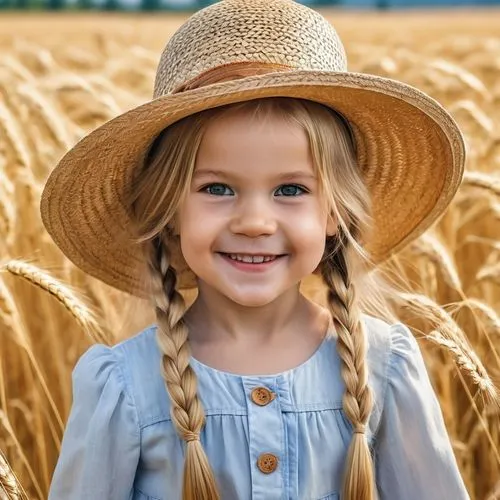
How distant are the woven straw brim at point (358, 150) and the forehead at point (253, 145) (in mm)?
58

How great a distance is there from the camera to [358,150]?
1.95 meters

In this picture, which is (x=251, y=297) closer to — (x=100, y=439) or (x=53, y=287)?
(x=100, y=439)

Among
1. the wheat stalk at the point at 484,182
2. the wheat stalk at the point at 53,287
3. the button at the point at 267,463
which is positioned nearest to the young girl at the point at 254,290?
the button at the point at 267,463

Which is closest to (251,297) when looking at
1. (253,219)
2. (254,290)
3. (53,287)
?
(254,290)

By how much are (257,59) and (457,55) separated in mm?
9736

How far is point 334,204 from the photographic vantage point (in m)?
1.78

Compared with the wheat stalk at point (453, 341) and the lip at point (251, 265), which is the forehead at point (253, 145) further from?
the wheat stalk at point (453, 341)

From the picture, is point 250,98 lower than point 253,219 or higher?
higher

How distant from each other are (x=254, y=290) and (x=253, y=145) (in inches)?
9.9

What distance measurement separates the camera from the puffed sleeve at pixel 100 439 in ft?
5.73

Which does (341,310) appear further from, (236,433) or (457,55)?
(457,55)

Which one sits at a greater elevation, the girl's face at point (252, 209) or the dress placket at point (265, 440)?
the girl's face at point (252, 209)

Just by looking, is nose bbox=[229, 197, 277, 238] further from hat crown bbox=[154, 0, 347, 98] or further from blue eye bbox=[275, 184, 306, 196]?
hat crown bbox=[154, 0, 347, 98]

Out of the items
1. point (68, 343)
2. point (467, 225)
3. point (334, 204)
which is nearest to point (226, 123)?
point (334, 204)
